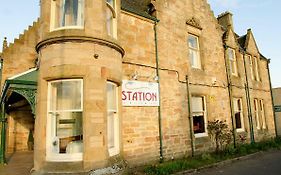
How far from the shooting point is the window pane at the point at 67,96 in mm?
Result: 7281

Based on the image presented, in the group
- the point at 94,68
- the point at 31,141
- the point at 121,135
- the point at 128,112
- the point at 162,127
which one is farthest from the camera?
the point at 31,141

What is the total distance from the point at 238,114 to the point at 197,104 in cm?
473

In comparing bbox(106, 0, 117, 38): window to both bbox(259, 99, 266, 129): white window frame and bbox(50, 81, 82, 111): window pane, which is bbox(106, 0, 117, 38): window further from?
bbox(259, 99, 266, 129): white window frame

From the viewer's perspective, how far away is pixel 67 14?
7.93m

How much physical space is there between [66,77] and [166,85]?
5.24m

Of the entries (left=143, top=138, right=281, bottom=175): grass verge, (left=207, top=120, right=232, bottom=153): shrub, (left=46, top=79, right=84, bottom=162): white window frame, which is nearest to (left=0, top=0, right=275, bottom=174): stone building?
(left=46, top=79, right=84, bottom=162): white window frame

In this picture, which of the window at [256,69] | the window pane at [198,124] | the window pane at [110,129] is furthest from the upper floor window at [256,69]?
the window pane at [110,129]

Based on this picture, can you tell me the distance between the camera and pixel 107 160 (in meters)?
7.19

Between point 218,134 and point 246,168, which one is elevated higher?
point 218,134

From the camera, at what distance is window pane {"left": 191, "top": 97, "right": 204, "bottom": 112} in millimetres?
12562

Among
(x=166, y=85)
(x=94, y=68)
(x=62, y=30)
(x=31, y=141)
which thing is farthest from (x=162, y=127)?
(x=31, y=141)

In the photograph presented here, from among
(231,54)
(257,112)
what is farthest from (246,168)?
(257,112)

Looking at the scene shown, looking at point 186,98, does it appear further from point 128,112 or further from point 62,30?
point 62,30

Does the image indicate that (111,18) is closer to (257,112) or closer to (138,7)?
(138,7)
